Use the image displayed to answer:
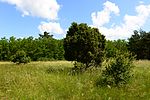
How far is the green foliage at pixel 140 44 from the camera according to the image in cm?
5010

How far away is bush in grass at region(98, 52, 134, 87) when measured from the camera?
21.0 meters

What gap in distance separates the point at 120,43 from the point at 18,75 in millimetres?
72771

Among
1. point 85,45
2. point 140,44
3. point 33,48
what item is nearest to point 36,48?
point 33,48

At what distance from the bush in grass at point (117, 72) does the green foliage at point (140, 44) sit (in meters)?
28.3

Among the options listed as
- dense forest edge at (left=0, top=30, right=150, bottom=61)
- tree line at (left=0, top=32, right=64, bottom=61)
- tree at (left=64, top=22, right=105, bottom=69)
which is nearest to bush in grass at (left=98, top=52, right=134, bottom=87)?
tree at (left=64, top=22, right=105, bottom=69)

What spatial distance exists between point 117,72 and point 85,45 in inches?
340

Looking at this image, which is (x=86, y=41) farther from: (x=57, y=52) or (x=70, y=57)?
(x=57, y=52)

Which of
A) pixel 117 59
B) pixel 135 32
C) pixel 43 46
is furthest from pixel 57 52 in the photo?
pixel 117 59

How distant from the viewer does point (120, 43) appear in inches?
3639

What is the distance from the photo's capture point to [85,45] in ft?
97.8

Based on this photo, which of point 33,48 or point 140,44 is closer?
point 140,44

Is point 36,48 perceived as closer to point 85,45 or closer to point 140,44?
point 140,44

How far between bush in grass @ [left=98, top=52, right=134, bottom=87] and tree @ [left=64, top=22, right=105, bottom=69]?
6.97 metres

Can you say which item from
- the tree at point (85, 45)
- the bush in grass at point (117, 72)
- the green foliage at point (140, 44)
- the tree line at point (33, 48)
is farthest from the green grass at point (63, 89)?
the tree line at point (33, 48)
